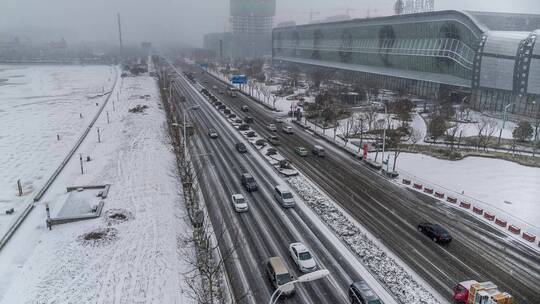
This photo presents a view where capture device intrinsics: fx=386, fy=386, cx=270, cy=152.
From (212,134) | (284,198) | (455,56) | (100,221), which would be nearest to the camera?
(100,221)

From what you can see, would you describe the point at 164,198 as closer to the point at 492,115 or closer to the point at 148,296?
the point at 148,296

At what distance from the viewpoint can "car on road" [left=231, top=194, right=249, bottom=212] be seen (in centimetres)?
3697

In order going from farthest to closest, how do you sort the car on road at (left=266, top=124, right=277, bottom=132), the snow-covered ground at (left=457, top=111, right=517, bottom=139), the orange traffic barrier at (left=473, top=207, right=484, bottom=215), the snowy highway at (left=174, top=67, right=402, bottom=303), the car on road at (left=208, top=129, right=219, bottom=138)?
1. the car on road at (left=266, top=124, right=277, bottom=132)
2. the snow-covered ground at (left=457, top=111, right=517, bottom=139)
3. the car on road at (left=208, top=129, right=219, bottom=138)
4. the orange traffic barrier at (left=473, top=207, right=484, bottom=215)
5. the snowy highway at (left=174, top=67, right=402, bottom=303)

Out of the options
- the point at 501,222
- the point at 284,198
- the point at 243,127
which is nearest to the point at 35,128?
the point at 243,127

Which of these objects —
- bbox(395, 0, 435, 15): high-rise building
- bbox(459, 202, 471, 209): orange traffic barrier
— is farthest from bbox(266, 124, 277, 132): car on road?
bbox(395, 0, 435, 15): high-rise building

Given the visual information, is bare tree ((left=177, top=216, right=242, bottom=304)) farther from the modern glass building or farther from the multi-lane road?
the modern glass building

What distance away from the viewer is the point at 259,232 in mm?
33500

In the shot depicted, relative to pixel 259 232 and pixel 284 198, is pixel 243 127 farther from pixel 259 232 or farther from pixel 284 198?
pixel 259 232

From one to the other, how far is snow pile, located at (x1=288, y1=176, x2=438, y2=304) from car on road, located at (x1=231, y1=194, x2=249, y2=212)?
21.8 feet

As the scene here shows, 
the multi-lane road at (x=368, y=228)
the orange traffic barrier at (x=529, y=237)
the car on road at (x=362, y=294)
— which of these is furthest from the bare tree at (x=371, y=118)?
the car on road at (x=362, y=294)

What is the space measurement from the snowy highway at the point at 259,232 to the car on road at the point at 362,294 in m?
0.88

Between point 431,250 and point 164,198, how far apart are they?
26.2m

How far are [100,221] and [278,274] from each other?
63.5 ft

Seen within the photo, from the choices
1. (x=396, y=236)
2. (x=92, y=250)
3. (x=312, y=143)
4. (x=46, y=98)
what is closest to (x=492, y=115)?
(x=312, y=143)
